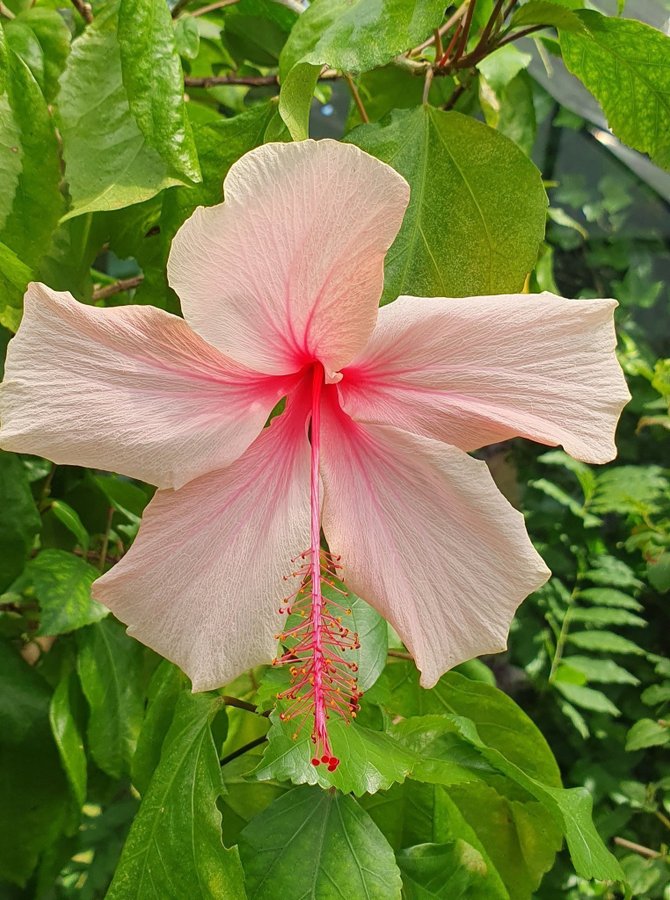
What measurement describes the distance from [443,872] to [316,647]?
0.20 meters

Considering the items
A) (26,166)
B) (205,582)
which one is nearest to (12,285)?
(26,166)

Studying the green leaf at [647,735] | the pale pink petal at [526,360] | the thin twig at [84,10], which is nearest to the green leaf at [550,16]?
the pale pink petal at [526,360]

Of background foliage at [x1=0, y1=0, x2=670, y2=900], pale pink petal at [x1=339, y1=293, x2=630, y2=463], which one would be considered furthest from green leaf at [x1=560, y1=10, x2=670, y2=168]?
pale pink petal at [x1=339, y1=293, x2=630, y2=463]

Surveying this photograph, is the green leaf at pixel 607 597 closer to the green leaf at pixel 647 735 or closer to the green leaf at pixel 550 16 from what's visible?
the green leaf at pixel 647 735

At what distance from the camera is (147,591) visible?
40cm

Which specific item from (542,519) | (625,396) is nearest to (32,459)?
(625,396)

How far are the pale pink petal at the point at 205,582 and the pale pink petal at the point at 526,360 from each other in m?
0.11

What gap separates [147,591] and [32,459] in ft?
1.35

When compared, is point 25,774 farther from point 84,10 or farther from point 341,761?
point 84,10

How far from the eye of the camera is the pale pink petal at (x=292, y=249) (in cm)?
33

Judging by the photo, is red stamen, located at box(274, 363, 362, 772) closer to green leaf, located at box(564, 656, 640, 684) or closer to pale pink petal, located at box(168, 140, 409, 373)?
pale pink petal, located at box(168, 140, 409, 373)

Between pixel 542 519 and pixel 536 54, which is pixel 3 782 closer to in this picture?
pixel 536 54

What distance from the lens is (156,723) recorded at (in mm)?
547

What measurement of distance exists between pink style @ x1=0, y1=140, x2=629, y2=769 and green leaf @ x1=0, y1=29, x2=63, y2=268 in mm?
119
